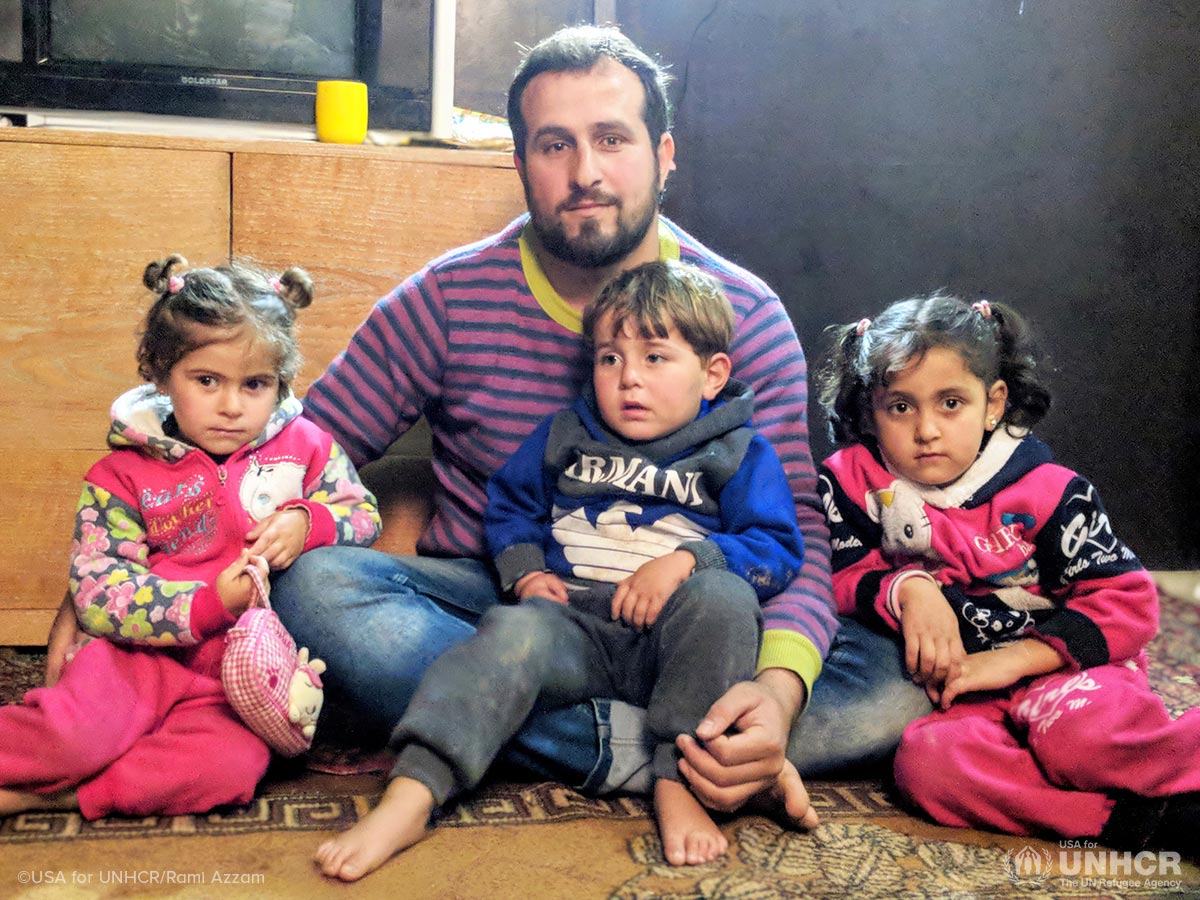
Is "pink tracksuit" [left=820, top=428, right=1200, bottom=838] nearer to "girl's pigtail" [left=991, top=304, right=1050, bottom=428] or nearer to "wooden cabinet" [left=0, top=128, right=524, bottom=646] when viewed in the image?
"girl's pigtail" [left=991, top=304, right=1050, bottom=428]

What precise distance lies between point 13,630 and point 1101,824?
5.66 ft

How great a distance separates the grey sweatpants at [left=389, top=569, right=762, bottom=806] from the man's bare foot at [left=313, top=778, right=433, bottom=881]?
0.7 inches

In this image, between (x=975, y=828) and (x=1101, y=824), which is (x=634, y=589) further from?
(x=1101, y=824)

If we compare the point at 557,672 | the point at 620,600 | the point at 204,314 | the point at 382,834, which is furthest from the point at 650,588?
the point at 204,314

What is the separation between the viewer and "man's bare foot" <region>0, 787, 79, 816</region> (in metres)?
1.39

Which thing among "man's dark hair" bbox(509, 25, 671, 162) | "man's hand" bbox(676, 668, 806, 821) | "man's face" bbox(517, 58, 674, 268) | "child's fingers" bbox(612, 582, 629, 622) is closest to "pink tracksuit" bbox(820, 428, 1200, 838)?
"man's hand" bbox(676, 668, 806, 821)

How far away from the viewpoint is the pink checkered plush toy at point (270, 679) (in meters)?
1.41

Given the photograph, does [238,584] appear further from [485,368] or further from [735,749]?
[735,749]

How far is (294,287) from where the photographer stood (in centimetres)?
166

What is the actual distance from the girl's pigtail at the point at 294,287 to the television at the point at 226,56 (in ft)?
1.82

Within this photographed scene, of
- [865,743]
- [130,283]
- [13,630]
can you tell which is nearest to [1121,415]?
[865,743]

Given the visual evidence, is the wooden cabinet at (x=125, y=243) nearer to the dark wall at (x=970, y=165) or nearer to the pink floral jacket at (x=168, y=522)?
the pink floral jacket at (x=168, y=522)

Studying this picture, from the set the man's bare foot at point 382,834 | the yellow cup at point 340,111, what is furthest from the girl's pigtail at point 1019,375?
the yellow cup at point 340,111

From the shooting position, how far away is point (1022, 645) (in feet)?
5.29
